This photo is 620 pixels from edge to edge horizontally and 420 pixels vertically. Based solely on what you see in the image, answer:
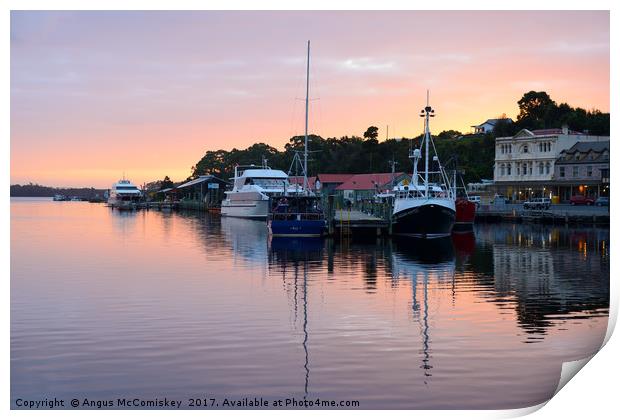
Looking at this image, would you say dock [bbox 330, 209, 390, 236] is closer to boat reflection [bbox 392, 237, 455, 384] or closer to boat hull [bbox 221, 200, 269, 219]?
boat reflection [bbox 392, 237, 455, 384]

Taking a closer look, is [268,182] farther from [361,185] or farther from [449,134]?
[449,134]

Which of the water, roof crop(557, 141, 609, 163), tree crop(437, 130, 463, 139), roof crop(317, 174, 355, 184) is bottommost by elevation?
the water

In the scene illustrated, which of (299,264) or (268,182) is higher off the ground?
(268,182)

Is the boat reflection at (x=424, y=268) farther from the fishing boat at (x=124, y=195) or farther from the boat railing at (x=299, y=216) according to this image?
the fishing boat at (x=124, y=195)

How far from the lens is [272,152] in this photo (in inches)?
5704

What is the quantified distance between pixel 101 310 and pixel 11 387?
785 cm

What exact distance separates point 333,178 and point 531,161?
3160cm

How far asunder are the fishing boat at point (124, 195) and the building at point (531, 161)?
6097 centimetres

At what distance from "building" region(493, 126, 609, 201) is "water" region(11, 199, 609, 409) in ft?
158

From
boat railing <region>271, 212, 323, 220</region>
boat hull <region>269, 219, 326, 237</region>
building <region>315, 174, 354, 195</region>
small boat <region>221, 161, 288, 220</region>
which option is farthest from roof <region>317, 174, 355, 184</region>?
boat hull <region>269, 219, 326, 237</region>

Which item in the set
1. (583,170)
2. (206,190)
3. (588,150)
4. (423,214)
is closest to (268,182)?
(583,170)

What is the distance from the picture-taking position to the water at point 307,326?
14.7 m

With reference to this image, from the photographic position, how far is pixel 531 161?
88.2 metres

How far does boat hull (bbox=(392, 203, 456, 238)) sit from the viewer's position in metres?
49.6
